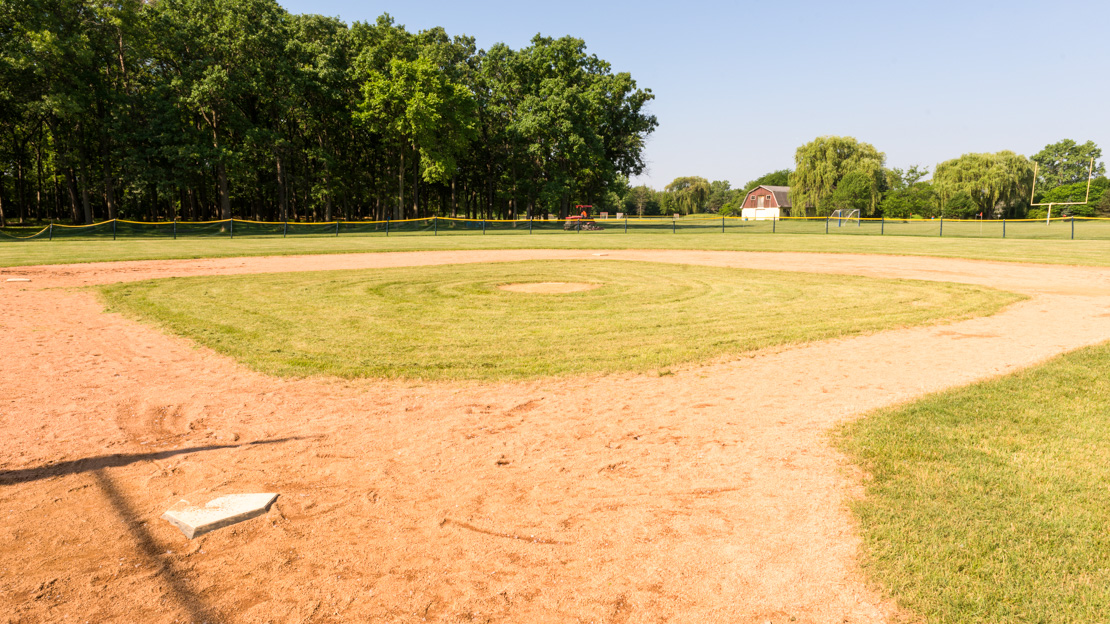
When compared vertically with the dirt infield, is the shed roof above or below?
above

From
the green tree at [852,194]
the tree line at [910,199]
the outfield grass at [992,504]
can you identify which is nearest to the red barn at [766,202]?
the tree line at [910,199]

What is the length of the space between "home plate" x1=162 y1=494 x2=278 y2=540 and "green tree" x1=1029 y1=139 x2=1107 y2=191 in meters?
192

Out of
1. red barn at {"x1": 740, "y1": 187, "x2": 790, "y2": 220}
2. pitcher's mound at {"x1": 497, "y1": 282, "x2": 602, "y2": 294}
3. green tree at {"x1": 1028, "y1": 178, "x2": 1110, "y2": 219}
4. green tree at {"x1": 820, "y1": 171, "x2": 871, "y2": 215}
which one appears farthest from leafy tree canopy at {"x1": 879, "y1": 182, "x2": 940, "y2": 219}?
pitcher's mound at {"x1": 497, "y1": 282, "x2": 602, "y2": 294}

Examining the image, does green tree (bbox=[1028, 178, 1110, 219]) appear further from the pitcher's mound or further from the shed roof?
the pitcher's mound

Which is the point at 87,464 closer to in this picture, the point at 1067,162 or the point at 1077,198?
the point at 1077,198

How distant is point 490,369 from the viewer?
277 inches

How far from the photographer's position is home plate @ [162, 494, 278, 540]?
3465 millimetres

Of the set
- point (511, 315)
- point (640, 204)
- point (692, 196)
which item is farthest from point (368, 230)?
point (692, 196)

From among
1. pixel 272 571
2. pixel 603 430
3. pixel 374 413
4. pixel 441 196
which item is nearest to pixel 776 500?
pixel 603 430

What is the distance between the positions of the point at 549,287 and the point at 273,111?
152ft

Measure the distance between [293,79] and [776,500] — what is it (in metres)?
51.8

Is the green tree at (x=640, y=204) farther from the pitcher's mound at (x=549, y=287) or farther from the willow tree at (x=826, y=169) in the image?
the pitcher's mound at (x=549, y=287)

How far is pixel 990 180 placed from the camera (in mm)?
70688

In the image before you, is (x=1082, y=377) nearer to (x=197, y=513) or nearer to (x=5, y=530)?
(x=197, y=513)
